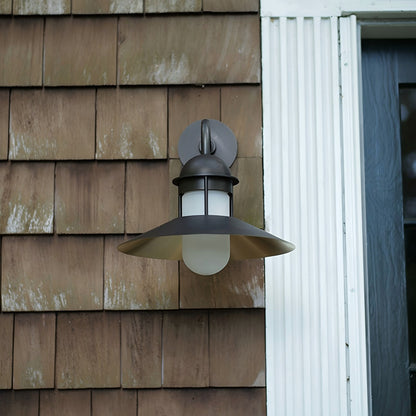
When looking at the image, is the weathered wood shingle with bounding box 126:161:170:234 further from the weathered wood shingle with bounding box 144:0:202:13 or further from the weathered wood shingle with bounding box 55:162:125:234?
the weathered wood shingle with bounding box 144:0:202:13

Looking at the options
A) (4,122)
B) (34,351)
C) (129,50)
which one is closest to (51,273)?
(34,351)

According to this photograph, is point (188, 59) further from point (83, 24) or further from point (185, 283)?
point (185, 283)

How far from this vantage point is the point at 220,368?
1.29 meters

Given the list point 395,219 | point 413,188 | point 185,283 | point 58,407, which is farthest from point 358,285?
Result: point 58,407

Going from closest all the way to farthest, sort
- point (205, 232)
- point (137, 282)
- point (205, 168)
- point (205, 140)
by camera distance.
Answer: point (205, 232), point (205, 168), point (205, 140), point (137, 282)

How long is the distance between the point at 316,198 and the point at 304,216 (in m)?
0.06

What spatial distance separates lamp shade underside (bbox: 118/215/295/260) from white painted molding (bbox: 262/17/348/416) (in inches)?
7.5

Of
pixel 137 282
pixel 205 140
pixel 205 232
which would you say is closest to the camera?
pixel 205 232

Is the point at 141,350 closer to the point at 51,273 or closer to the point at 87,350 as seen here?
the point at 87,350

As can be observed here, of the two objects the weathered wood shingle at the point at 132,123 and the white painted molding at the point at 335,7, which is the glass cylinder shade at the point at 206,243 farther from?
the white painted molding at the point at 335,7

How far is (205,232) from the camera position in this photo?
93cm

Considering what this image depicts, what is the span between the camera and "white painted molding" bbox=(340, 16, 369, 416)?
4.20 ft

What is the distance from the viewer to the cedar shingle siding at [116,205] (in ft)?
4.23

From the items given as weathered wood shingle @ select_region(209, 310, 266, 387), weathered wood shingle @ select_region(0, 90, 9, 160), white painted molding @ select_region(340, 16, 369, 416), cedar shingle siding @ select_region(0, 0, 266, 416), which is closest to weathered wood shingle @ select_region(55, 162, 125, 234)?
cedar shingle siding @ select_region(0, 0, 266, 416)
